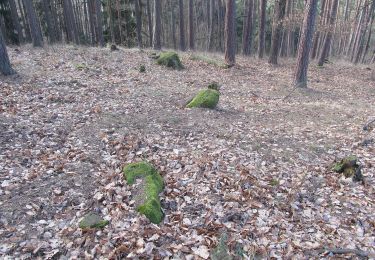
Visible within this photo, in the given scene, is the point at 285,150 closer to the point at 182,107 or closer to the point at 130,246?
the point at 182,107

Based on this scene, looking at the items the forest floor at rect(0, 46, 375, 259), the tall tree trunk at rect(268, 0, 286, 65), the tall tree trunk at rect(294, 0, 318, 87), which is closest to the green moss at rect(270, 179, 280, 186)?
the forest floor at rect(0, 46, 375, 259)

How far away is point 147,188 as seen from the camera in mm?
5012

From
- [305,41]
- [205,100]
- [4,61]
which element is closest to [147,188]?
[205,100]

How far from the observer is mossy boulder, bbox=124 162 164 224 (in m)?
4.56

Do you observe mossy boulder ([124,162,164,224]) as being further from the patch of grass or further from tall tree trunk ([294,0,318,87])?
the patch of grass

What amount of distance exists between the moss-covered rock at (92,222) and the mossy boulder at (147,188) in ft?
1.84

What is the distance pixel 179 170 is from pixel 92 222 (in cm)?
212

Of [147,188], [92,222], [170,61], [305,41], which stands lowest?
[92,222]

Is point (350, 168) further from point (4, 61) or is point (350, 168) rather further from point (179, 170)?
point (4, 61)

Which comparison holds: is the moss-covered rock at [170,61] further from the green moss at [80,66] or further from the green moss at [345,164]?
the green moss at [345,164]

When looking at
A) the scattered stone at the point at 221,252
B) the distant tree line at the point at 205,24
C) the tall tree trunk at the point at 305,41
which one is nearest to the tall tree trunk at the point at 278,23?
the distant tree line at the point at 205,24

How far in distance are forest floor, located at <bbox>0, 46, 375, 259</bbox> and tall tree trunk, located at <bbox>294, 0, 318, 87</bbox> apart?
1951 mm

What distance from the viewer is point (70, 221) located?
447 cm

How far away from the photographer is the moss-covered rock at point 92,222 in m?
4.33
